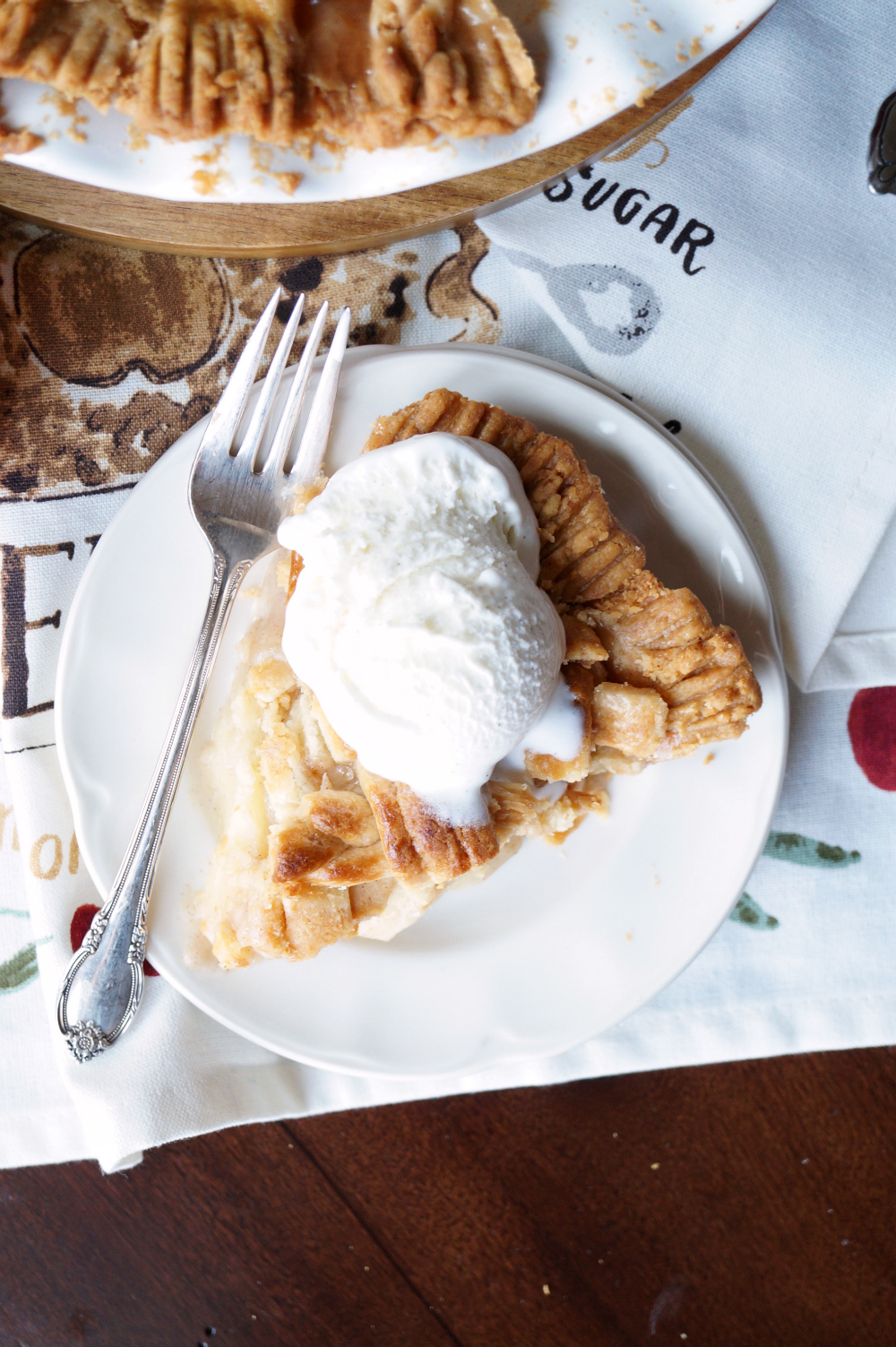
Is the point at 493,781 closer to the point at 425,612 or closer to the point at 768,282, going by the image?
the point at 425,612

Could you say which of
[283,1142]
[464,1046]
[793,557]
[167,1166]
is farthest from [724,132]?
[167,1166]

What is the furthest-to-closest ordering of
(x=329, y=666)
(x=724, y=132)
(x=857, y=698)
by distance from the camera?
(x=857, y=698)
(x=724, y=132)
(x=329, y=666)

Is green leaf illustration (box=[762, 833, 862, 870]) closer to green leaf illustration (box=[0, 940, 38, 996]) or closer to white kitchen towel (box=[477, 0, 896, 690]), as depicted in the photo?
white kitchen towel (box=[477, 0, 896, 690])

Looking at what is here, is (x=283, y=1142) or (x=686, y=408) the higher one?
(x=686, y=408)

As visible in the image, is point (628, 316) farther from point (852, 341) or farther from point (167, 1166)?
point (167, 1166)

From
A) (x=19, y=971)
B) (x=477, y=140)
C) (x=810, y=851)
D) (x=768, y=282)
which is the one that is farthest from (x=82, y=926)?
(x=768, y=282)
